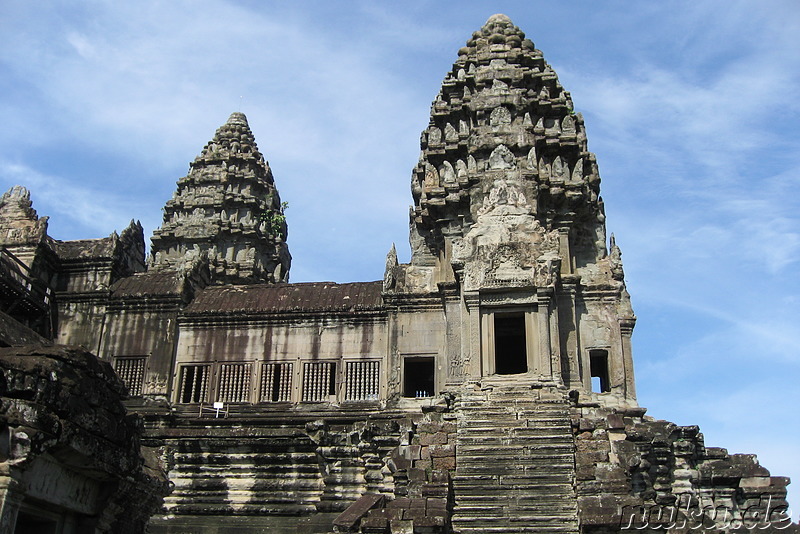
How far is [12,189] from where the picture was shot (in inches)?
1059

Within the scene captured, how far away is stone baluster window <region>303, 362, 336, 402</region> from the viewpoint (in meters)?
22.7

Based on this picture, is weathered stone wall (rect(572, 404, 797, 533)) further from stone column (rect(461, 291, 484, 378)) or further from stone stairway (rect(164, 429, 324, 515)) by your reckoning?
stone stairway (rect(164, 429, 324, 515))

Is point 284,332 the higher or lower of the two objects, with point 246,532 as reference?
higher

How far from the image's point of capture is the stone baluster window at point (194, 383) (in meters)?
23.3

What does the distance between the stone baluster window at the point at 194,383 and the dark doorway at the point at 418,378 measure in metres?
5.76

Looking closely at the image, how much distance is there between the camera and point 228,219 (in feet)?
131

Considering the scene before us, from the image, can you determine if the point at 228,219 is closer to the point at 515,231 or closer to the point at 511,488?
the point at 515,231

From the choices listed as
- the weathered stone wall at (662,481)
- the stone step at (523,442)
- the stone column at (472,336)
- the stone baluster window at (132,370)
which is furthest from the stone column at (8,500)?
the stone baluster window at (132,370)

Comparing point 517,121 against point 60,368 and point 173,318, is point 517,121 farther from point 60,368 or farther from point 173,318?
point 60,368

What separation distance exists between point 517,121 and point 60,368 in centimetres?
1825

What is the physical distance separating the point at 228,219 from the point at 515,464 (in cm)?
2684

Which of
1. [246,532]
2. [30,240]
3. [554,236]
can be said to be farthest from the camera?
[30,240]

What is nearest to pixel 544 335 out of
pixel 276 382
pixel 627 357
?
pixel 627 357

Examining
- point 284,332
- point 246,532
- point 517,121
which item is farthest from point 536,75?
point 246,532
